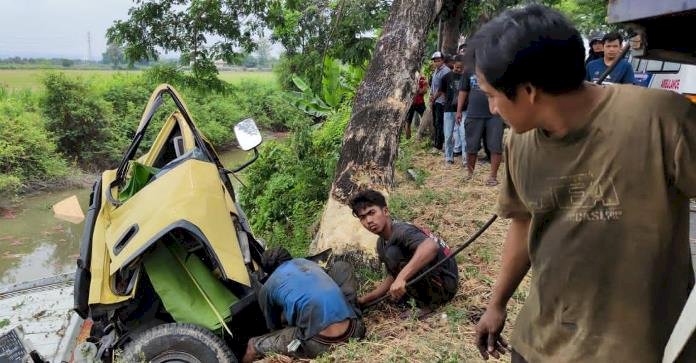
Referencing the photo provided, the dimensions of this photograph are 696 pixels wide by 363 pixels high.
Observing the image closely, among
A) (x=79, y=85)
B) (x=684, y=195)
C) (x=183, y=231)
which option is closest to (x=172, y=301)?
(x=183, y=231)

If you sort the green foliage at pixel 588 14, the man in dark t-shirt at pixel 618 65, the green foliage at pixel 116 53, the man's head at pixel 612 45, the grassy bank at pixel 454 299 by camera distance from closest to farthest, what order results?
the grassy bank at pixel 454 299 < the man in dark t-shirt at pixel 618 65 < the man's head at pixel 612 45 < the green foliage at pixel 116 53 < the green foliage at pixel 588 14

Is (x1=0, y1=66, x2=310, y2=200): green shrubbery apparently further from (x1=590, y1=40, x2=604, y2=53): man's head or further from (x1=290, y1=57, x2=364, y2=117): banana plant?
(x1=590, y1=40, x2=604, y2=53): man's head

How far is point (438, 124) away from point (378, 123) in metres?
4.85

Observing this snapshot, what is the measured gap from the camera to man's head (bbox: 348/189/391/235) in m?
3.70

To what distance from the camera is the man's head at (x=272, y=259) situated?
399 centimetres

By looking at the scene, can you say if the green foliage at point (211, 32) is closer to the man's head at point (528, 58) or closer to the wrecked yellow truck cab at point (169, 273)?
the wrecked yellow truck cab at point (169, 273)

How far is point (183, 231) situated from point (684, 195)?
9.96 feet

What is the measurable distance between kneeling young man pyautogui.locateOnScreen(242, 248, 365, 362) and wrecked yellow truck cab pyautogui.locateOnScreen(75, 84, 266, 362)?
16cm

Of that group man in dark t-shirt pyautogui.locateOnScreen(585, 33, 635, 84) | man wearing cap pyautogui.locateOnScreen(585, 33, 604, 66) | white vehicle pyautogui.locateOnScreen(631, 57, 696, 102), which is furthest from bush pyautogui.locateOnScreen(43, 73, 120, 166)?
man in dark t-shirt pyautogui.locateOnScreen(585, 33, 635, 84)

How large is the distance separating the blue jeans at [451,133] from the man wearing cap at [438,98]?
2.33 feet

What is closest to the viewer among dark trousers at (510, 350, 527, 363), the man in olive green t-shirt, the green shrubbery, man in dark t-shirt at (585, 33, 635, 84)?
the man in olive green t-shirt

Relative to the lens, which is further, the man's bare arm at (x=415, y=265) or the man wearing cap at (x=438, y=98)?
the man wearing cap at (x=438, y=98)

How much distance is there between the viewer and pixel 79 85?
1714 cm

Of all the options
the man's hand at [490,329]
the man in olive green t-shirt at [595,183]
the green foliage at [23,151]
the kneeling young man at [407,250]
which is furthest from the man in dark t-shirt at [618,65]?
the green foliage at [23,151]
